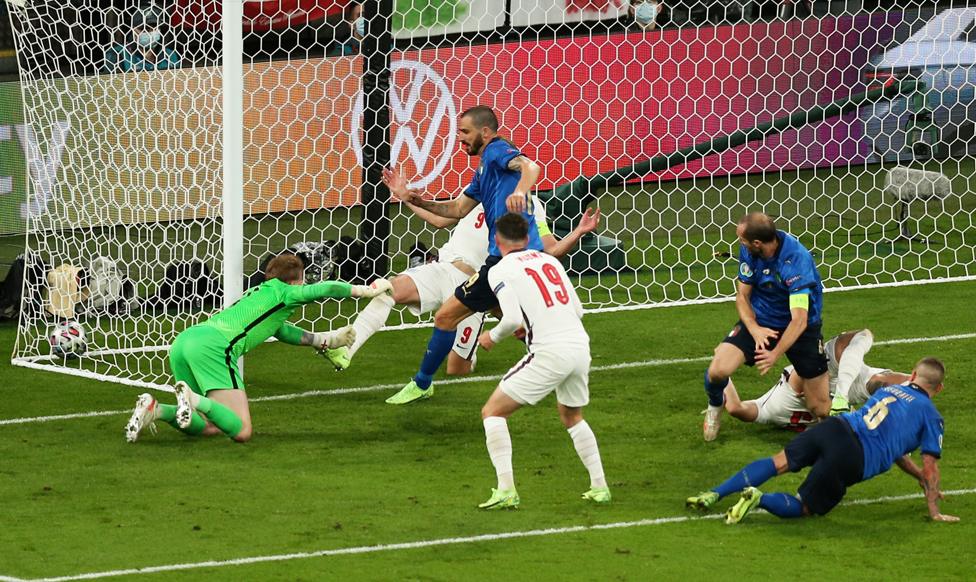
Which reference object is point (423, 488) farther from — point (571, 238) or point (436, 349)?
point (436, 349)

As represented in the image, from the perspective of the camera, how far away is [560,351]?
A: 749 centimetres

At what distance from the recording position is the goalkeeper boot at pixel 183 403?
870 cm

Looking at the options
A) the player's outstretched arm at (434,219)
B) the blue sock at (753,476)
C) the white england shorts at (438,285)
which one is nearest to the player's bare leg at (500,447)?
the blue sock at (753,476)

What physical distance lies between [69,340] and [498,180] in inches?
144

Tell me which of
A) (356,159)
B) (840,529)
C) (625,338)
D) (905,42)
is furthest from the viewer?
(905,42)

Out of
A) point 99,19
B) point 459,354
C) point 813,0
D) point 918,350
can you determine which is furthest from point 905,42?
point 99,19

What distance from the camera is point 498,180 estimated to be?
9.46 meters

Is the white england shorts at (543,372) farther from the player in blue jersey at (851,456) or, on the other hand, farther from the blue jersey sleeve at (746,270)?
the blue jersey sleeve at (746,270)

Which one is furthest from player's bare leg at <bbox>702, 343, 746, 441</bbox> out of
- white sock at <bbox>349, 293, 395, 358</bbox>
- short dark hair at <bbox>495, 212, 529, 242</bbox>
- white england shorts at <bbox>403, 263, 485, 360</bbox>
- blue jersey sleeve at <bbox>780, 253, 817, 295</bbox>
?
white sock at <bbox>349, 293, 395, 358</bbox>

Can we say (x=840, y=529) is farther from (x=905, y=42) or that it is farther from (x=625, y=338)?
(x=905, y=42)

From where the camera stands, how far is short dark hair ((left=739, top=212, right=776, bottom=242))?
332 inches

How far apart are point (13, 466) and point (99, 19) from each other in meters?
4.04

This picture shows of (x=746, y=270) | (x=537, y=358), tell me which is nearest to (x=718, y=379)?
(x=746, y=270)

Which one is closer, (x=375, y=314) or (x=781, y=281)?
(x=781, y=281)
